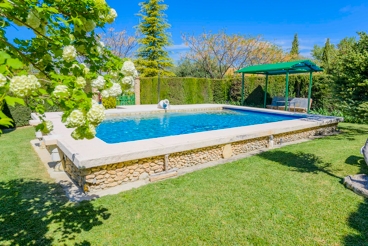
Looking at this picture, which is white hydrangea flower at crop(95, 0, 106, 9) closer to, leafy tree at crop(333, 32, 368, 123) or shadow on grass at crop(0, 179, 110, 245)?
shadow on grass at crop(0, 179, 110, 245)

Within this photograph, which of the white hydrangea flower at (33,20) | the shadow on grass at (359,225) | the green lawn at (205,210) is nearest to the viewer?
the white hydrangea flower at (33,20)

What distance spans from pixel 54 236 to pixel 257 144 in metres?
6.33

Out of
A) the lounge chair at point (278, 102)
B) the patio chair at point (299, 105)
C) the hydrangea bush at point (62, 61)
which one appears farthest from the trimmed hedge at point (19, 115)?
the patio chair at point (299, 105)

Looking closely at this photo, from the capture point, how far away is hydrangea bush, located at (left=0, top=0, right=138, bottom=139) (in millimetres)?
1507

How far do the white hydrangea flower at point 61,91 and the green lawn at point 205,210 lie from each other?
2.51 meters

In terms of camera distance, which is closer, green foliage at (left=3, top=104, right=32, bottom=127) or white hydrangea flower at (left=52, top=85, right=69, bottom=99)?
white hydrangea flower at (left=52, top=85, right=69, bottom=99)

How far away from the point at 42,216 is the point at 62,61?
315cm

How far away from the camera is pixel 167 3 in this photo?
26312mm

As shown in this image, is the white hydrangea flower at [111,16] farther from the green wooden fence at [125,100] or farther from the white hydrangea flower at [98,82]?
the green wooden fence at [125,100]

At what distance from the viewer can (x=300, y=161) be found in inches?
254

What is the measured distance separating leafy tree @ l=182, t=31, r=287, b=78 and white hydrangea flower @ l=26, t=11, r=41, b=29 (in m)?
31.0

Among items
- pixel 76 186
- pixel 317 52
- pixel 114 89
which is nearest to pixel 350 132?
pixel 76 186

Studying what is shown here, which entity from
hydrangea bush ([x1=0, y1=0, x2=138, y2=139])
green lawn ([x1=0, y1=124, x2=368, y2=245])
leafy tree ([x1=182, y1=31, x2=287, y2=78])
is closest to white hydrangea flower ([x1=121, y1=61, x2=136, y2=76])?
hydrangea bush ([x1=0, y1=0, x2=138, y2=139])

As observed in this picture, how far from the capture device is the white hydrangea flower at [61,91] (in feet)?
5.02
